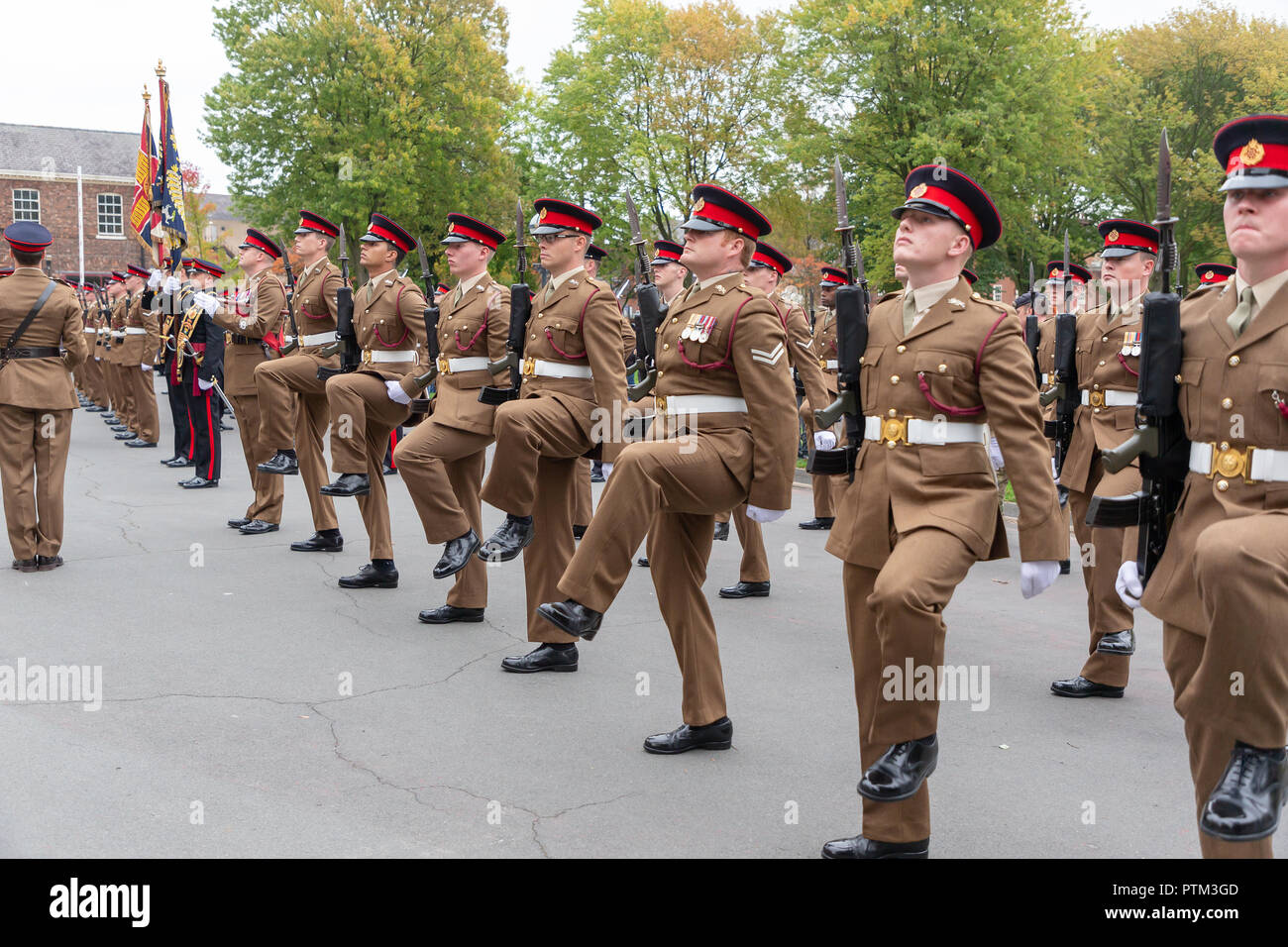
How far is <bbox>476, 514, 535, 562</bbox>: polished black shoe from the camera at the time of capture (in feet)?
20.4

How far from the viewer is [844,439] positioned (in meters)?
4.84

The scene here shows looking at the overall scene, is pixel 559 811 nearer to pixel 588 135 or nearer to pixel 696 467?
pixel 696 467

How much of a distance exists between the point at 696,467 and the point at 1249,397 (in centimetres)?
214

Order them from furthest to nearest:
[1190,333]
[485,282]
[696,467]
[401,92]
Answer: [401,92] → [485,282] → [696,467] → [1190,333]

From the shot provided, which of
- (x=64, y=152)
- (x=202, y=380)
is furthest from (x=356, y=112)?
(x=64, y=152)

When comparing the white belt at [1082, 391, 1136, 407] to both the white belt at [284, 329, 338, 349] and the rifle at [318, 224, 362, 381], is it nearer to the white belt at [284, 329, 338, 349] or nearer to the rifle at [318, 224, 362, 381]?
the rifle at [318, 224, 362, 381]

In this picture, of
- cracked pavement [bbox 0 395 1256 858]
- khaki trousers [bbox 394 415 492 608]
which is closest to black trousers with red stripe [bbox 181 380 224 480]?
cracked pavement [bbox 0 395 1256 858]

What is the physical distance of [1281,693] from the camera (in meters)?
2.93

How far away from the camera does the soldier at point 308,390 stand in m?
9.06

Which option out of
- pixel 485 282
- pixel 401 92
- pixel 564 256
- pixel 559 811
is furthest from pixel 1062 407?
pixel 401 92

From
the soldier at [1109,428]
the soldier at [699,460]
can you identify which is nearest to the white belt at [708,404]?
the soldier at [699,460]

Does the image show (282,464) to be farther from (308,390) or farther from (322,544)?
(308,390)

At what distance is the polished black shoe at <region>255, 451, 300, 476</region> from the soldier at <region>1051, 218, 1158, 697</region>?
230 inches

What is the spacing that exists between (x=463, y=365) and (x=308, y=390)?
90.6 inches
